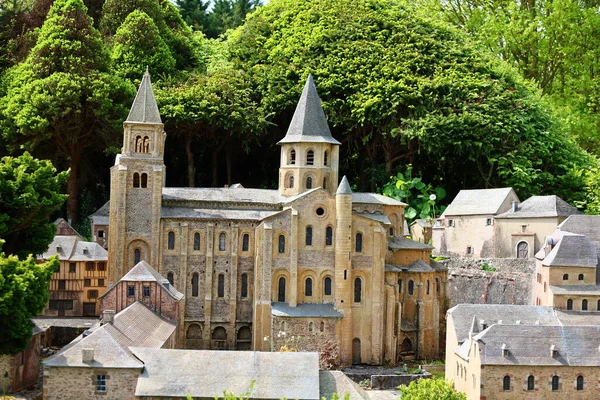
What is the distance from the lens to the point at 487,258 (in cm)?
6900

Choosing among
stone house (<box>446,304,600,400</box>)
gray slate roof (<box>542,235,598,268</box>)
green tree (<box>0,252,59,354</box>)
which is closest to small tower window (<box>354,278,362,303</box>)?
stone house (<box>446,304,600,400</box>)

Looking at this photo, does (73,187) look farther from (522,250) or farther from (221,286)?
(522,250)

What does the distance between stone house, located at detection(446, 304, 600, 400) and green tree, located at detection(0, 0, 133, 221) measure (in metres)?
36.5

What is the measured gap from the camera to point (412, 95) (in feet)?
249

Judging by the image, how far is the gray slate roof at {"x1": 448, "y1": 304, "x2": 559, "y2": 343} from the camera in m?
54.7

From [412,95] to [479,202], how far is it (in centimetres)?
1148

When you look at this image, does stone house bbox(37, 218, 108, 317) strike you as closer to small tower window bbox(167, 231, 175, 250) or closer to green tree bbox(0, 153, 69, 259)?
small tower window bbox(167, 231, 175, 250)

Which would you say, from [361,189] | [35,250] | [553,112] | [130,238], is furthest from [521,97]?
[35,250]

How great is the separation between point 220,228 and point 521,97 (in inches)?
→ 1257

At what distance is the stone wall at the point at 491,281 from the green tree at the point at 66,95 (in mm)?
30041

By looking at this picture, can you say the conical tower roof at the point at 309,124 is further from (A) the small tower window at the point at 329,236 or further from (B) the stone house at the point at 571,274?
(B) the stone house at the point at 571,274

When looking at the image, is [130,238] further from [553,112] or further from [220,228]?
[553,112]

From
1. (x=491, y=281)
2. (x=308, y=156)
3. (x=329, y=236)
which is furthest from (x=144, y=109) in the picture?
(x=491, y=281)

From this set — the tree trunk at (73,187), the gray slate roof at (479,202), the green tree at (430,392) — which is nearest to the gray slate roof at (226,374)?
the green tree at (430,392)
